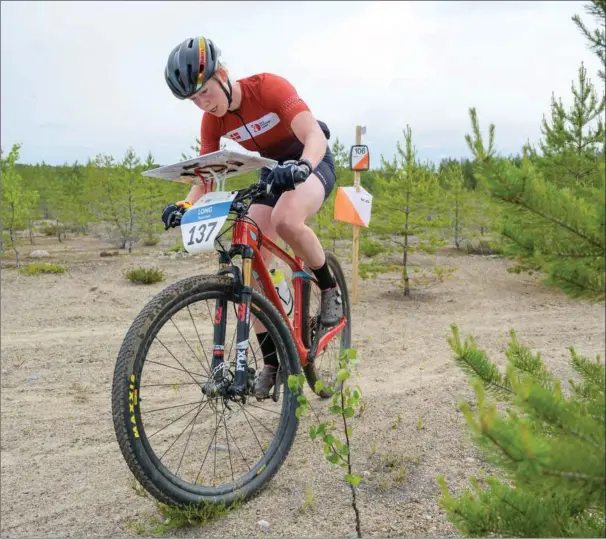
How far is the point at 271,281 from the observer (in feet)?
10.2

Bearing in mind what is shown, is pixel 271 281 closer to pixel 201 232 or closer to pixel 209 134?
pixel 201 232

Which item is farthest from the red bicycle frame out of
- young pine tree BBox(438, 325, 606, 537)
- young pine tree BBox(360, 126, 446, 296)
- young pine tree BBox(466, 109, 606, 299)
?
young pine tree BBox(360, 126, 446, 296)

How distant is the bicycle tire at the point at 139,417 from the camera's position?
7.19ft

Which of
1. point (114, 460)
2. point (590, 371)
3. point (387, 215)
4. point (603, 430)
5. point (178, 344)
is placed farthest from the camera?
point (387, 215)

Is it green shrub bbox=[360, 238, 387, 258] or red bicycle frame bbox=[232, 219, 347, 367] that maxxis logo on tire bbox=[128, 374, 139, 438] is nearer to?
red bicycle frame bbox=[232, 219, 347, 367]

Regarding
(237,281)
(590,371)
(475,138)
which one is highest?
(475,138)

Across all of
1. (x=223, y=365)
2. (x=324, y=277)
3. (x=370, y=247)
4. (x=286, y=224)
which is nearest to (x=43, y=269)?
(x=370, y=247)

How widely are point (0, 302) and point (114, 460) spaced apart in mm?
6357

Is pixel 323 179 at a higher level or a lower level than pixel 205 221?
higher

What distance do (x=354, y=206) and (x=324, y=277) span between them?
335cm

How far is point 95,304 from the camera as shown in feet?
27.2

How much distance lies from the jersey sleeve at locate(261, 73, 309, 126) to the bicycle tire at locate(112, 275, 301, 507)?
1.03m

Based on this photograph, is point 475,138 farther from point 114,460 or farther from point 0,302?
point 0,302

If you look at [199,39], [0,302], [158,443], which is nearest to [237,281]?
[199,39]
